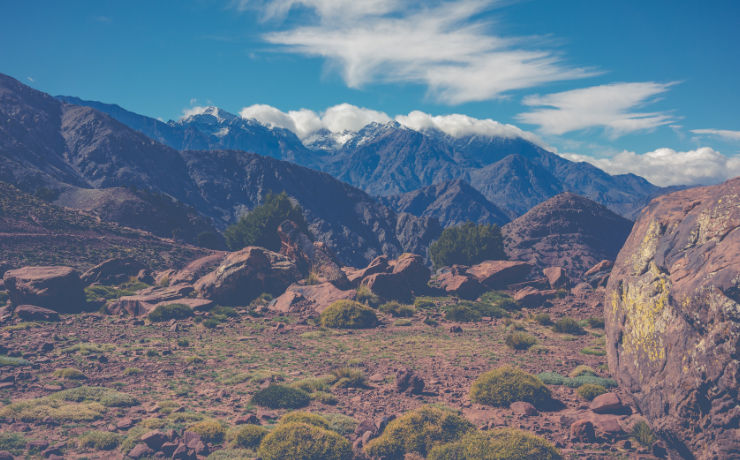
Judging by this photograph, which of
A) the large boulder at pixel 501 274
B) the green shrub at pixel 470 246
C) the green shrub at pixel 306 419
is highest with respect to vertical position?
the green shrub at pixel 470 246

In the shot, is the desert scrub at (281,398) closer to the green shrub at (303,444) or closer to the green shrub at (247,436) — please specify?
the green shrub at (247,436)

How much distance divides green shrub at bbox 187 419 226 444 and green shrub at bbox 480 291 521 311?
976 inches

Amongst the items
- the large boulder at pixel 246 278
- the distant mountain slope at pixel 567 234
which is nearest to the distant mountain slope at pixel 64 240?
the large boulder at pixel 246 278

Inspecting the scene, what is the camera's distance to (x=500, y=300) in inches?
1320

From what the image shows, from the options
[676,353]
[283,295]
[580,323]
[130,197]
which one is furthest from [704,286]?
[130,197]

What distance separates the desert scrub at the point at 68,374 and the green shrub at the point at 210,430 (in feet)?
24.8

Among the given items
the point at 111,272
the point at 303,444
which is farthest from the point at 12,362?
the point at 111,272

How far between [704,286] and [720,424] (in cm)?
295

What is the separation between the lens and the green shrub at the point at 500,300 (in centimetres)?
3206

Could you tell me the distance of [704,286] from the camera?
9586 mm

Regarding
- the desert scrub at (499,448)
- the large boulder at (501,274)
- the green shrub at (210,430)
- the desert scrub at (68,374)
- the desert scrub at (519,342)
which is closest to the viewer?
the desert scrub at (499,448)

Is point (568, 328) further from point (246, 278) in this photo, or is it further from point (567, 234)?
point (567, 234)

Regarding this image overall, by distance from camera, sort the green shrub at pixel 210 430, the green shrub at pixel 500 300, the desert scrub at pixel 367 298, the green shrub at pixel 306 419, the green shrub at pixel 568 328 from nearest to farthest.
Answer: the green shrub at pixel 210 430
the green shrub at pixel 306 419
the green shrub at pixel 568 328
the desert scrub at pixel 367 298
the green shrub at pixel 500 300

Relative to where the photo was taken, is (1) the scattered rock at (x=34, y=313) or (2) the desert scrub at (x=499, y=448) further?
(1) the scattered rock at (x=34, y=313)
